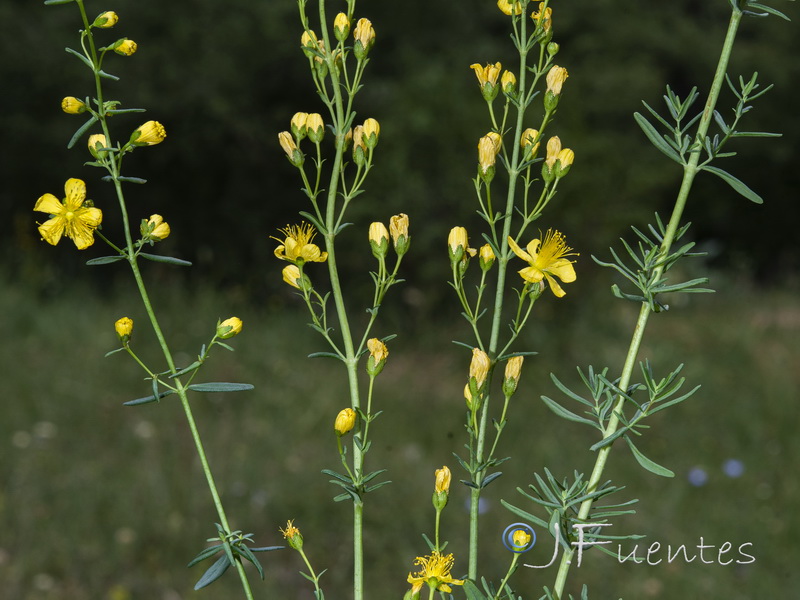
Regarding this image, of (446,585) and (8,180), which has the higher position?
(446,585)

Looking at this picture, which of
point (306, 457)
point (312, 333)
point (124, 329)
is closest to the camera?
point (124, 329)

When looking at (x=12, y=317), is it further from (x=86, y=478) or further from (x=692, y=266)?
(x=692, y=266)

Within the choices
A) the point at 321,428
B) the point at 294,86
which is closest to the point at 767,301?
the point at 294,86

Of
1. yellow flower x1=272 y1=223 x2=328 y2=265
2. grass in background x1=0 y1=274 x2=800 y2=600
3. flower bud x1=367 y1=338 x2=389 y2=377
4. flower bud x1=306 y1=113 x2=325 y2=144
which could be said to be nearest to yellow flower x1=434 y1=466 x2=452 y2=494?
flower bud x1=367 y1=338 x2=389 y2=377

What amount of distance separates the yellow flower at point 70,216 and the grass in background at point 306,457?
2.23 metres

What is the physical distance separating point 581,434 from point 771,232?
6156 millimetres

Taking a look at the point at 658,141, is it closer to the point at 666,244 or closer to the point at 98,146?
the point at 666,244

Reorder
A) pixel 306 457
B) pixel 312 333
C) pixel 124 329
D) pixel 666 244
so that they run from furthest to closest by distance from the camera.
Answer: pixel 312 333, pixel 306 457, pixel 124 329, pixel 666 244

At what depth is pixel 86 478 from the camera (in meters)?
3.38

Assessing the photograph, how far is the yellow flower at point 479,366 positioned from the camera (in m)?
0.79

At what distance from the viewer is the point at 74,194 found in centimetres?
79

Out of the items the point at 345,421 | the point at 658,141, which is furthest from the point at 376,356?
the point at 658,141

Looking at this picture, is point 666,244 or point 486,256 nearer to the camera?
point 666,244

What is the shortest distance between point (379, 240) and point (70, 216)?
0.87ft
